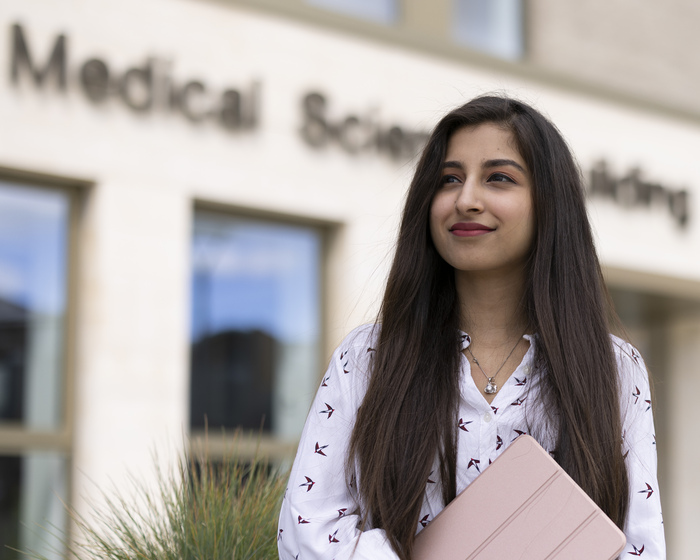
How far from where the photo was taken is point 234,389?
701cm

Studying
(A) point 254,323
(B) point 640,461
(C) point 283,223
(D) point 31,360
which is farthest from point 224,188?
(B) point 640,461

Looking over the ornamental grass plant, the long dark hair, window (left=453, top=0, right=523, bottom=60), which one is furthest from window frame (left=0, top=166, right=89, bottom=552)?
the long dark hair

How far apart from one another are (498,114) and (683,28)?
817cm

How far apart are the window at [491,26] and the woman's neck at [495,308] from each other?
256 inches

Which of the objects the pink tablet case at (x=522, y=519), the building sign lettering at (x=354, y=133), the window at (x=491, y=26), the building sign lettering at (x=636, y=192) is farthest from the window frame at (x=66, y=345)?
the pink tablet case at (x=522, y=519)

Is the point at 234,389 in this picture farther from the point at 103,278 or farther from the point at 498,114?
the point at 498,114

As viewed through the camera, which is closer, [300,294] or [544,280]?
[544,280]

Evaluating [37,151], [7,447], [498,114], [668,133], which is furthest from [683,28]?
[498,114]

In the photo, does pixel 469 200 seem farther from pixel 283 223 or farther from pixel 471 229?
pixel 283 223

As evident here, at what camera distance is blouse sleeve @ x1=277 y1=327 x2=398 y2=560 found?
5.93 ft

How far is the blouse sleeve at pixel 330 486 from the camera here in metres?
1.81

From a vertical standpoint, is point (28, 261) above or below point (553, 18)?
below

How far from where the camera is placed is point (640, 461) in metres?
1.87

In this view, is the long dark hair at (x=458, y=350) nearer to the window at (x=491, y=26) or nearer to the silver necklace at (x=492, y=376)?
the silver necklace at (x=492, y=376)
